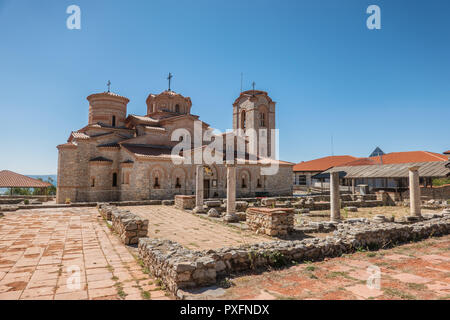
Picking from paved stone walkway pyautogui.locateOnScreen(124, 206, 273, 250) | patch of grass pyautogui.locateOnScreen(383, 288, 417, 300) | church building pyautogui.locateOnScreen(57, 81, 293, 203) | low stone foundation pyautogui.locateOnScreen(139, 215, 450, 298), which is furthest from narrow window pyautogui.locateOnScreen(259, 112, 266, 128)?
patch of grass pyautogui.locateOnScreen(383, 288, 417, 300)

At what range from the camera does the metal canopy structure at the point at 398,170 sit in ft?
59.4

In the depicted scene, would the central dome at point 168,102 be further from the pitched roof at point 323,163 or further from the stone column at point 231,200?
the pitched roof at point 323,163

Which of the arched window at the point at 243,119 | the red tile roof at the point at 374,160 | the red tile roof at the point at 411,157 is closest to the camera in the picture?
the red tile roof at the point at 411,157

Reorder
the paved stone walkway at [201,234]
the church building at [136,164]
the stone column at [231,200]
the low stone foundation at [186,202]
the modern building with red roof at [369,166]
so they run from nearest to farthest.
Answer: the paved stone walkway at [201,234] → the stone column at [231,200] → the low stone foundation at [186,202] → the church building at [136,164] → the modern building with red roof at [369,166]

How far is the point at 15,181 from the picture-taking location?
2402cm

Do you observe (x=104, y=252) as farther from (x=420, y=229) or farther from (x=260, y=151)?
(x=260, y=151)

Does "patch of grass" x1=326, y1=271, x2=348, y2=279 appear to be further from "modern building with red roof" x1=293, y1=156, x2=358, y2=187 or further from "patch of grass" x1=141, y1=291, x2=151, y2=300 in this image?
"modern building with red roof" x1=293, y1=156, x2=358, y2=187

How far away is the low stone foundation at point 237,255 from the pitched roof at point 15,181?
80.6 feet

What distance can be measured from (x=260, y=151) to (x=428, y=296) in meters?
29.1

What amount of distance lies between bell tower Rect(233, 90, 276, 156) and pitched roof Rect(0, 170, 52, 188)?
74.5ft

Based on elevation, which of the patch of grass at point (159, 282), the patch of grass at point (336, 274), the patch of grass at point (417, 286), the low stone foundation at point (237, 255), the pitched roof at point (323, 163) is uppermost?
the pitched roof at point (323, 163)

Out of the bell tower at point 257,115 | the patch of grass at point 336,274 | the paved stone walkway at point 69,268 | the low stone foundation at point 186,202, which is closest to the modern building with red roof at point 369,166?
the bell tower at point 257,115

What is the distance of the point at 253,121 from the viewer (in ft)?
103

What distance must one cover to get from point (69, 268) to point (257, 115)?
1128 inches
